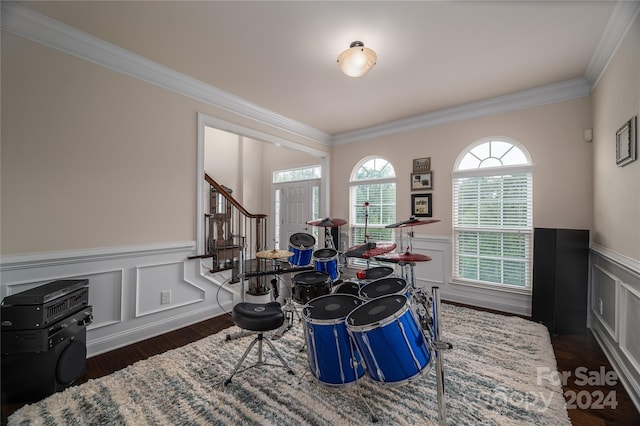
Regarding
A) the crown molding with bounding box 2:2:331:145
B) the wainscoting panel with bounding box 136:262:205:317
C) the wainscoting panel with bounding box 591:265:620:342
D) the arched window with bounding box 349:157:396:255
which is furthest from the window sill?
the crown molding with bounding box 2:2:331:145

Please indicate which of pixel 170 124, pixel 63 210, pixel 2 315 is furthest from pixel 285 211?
pixel 2 315

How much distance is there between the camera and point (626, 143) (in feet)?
6.63

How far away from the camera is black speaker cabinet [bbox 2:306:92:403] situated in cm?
175

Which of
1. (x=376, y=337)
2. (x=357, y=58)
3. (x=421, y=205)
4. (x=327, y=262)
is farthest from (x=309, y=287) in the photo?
(x=421, y=205)

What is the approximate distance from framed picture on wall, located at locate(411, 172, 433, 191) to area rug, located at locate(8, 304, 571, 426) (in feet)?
7.66

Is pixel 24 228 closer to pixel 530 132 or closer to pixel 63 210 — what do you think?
pixel 63 210

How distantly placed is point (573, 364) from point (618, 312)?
55 cm

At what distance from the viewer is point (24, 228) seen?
81.3 inches

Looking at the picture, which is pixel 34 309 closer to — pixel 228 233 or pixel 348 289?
pixel 348 289

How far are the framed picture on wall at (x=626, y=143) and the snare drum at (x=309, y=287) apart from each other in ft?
8.11

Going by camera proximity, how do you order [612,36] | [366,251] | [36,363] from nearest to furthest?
[36,363] → [612,36] → [366,251]

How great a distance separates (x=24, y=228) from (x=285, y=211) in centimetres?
450

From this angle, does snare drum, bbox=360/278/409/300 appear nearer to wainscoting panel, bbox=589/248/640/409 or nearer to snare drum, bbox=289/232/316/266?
snare drum, bbox=289/232/316/266

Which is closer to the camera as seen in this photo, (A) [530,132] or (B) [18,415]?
(B) [18,415]
